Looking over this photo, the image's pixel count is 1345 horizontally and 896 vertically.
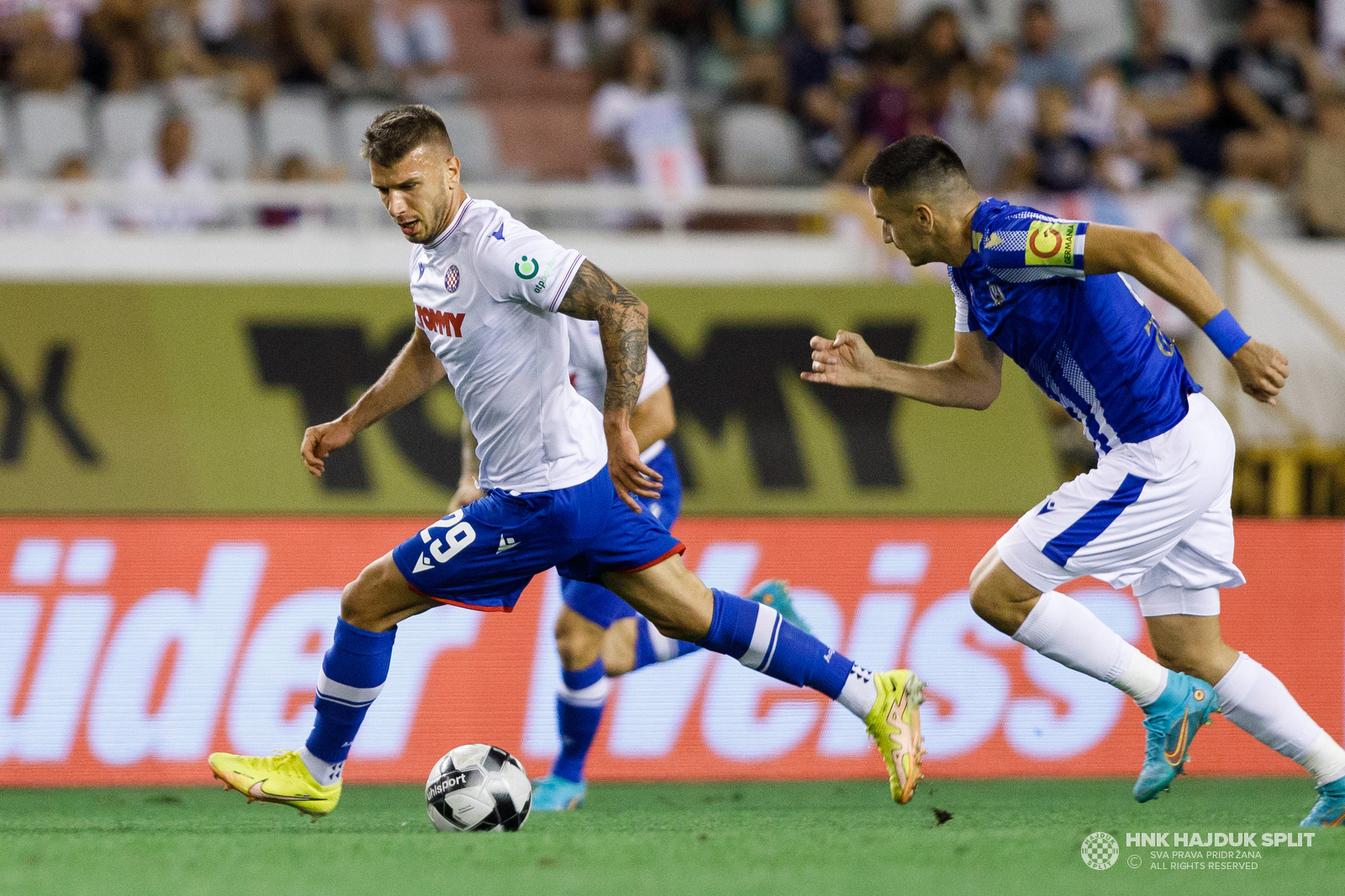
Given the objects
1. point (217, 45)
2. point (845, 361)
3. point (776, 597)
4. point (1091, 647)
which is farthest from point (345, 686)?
point (217, 45)

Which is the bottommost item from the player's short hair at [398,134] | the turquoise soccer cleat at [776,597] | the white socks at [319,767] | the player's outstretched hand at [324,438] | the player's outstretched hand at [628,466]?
the turquoise soccer cleat at [776,597]

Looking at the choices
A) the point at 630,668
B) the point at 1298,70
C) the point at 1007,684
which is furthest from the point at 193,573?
the point at 1298,70

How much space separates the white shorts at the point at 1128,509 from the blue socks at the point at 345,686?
1972 mm

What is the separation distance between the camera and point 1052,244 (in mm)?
4512

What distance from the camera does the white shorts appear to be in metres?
4.80

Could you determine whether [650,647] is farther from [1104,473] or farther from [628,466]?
[1104,473]

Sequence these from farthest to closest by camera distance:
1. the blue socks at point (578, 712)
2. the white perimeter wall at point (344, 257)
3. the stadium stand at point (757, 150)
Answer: the stadium stand at point (757, 150) → the white perimeter wall at point (344, 257) → the blue socks at point (578, 712)

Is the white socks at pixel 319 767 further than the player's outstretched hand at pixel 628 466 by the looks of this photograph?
Yes

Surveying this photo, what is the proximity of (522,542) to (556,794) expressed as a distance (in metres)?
1.65

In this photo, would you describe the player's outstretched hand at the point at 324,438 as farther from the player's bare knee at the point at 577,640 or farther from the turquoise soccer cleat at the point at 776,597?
the turquoise soccer cleat at the point at 776,597

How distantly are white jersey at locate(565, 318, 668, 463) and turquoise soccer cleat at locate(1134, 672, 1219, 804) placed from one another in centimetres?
206

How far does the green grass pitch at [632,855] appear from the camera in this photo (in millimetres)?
3660

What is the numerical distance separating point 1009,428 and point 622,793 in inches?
179

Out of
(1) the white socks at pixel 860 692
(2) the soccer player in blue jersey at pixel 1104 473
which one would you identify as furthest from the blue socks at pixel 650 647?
(2) the soccer player in blue jersey at pixel 1104 473
